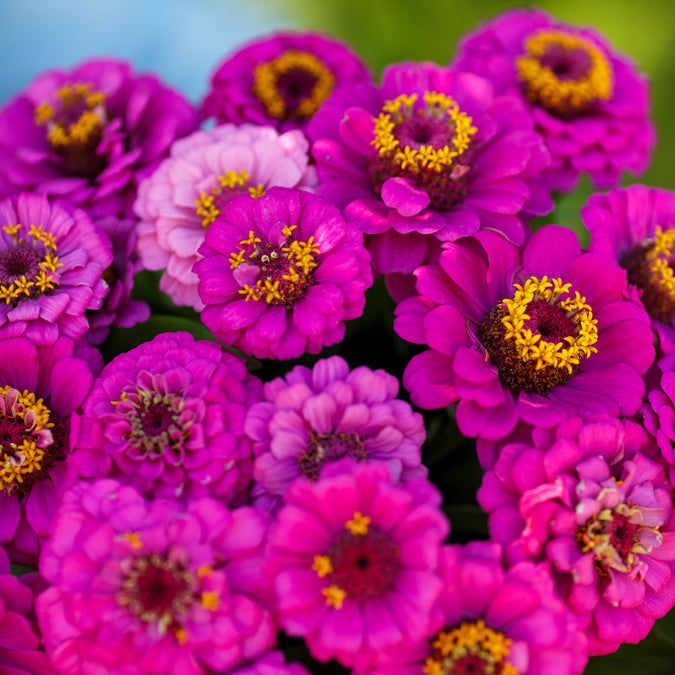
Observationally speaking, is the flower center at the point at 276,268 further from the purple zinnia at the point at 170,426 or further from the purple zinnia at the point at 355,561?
the purple zinnia at the point at 355,561

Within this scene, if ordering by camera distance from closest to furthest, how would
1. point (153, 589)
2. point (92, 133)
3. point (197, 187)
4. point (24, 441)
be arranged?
point (153, 589)
point (24, 441)
point (197, 187)
point (92, 133)

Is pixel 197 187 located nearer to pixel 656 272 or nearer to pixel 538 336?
pixel 538 336

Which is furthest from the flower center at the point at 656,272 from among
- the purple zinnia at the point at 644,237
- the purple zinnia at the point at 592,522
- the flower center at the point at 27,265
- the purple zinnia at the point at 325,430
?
the flower center at the point at 27,265

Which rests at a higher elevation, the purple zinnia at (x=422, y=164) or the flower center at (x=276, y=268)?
the flower center at (x=276, y=268)

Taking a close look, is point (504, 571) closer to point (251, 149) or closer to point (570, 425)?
point (570, 425)

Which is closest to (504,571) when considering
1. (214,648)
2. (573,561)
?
(573,561)

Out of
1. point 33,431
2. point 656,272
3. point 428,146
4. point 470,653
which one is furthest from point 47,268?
point 656,272
